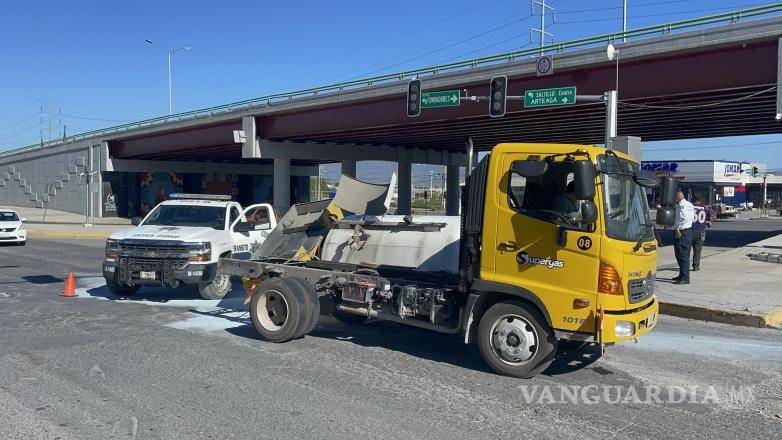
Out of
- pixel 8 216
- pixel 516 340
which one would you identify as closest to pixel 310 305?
pixel 516 340

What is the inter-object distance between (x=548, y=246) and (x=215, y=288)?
7086 millimetres

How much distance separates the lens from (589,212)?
599 centimetres

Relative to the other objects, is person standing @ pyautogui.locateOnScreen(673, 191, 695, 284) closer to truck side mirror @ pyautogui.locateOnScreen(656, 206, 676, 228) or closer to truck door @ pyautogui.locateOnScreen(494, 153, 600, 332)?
truck side mirror @ pyautogui.locateOnScreen(656, 206, 676, 228)

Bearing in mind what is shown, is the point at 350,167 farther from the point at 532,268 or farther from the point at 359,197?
the point at 532,268

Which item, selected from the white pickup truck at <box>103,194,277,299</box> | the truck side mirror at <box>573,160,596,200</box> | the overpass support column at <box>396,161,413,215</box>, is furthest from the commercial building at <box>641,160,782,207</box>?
the truck side mirror at <box>573,160,596,200</box>

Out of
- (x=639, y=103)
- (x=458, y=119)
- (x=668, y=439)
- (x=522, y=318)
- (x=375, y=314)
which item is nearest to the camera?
(x=668, y=439)

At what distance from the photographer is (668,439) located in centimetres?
503

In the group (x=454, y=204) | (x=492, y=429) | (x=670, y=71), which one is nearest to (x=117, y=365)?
(x=492, y=429)

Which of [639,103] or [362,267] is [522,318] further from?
[639,103]

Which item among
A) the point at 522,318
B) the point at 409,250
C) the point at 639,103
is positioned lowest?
the point at 522,318

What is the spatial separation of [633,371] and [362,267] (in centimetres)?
343

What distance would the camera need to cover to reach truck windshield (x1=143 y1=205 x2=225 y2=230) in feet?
40.1

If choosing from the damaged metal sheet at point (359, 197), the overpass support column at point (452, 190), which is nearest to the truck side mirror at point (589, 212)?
the damaged metal sheet at point (359, 197)

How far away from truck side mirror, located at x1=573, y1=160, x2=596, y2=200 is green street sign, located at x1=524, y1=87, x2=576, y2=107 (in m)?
13.3
